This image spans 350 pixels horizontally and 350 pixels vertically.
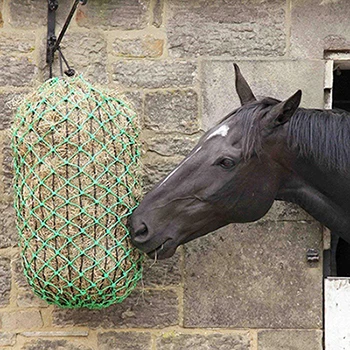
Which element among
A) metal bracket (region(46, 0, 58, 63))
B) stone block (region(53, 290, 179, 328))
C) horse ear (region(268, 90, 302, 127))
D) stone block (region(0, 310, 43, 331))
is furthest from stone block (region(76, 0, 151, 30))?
stone block (region(0, 310, 43, 331))

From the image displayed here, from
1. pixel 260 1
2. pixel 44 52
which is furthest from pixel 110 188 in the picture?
pixel 260 1

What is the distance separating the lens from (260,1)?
339 centimetres

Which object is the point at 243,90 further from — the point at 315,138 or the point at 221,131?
the point at 315,138

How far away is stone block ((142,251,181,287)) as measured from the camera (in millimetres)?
3303

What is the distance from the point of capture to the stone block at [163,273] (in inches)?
130

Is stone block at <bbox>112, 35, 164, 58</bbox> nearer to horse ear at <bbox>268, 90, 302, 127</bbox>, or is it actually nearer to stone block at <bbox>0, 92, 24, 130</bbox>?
stone block at <bbox>0, 92, 24, 130</bbox>

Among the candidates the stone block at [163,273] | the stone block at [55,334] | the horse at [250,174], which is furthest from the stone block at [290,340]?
the stone block at [55,334]

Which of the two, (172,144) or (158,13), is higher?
(158,13)

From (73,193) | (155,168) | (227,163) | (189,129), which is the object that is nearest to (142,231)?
(73,193)

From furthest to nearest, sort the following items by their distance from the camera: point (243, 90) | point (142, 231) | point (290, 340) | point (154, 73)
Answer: point (154, 73) → point (290, 340) → point (243, 90) → point (142, 231)

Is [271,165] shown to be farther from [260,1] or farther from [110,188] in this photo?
[260,1]

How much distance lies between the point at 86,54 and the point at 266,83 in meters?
0.75

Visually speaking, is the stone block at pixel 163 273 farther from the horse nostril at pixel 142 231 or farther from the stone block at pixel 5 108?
the stone block at pixel 5 108

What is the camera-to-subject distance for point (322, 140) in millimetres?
2795
